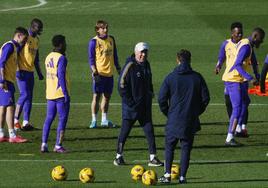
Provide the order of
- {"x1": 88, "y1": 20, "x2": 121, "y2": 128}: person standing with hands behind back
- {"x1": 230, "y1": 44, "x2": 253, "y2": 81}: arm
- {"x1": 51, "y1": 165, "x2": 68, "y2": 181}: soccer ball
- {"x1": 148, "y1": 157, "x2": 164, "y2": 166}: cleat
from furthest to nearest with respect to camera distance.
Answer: {"x1": 88, "y1": 20, "x2": 121, "y2": 128}: person standing with hands behind back
{"x1": 230, "y1": 44, "x2": 253, "y2": 81}: arm
{"x1": 148, "y1": 157, "x2": 164, "y2": 166}: cleat
{"x1": 51, "y1": 165, "x2": 68, "y2": 181}: soccer ball

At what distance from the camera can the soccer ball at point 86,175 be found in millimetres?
17438

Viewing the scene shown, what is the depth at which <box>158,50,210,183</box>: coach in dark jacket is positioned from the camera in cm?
1745

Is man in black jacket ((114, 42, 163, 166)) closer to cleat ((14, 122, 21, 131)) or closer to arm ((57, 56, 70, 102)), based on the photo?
arm ((57, 56, 70, 102))

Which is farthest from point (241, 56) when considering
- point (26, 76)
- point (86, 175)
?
point (86, 175)

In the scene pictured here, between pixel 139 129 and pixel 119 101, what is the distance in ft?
12.1

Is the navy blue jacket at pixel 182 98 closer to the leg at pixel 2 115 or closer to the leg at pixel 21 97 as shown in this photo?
the leg at pixel 2 115

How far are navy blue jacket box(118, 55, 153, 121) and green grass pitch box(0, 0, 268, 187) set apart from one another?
955 mm

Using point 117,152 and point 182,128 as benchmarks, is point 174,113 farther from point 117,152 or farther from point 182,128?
point 117,152

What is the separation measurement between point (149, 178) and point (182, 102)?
1.33m

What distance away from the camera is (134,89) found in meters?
19.5

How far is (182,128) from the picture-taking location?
57.3 feet

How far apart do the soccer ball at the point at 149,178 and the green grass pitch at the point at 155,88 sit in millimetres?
161

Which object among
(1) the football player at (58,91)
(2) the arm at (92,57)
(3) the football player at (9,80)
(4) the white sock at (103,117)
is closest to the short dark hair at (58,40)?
(1) the football player at (58,91)

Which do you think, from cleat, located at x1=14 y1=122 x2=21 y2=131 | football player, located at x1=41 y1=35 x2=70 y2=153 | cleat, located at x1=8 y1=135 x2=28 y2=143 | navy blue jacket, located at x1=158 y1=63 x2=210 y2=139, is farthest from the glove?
navy blue jacket, located at x1=158 y1=63 x2=210 y2=139
